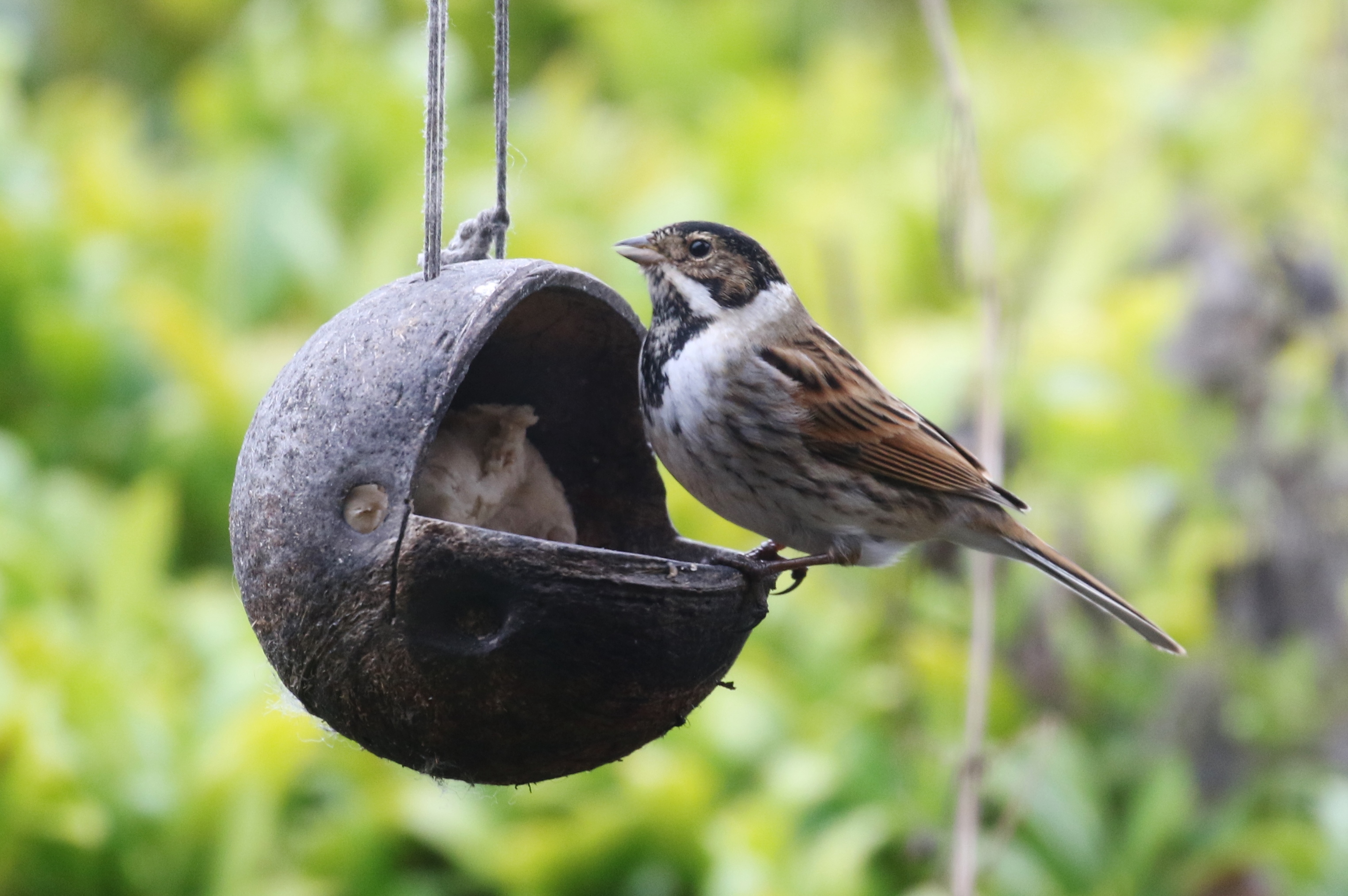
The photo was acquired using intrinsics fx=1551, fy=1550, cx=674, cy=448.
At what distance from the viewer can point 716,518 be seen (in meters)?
4.87

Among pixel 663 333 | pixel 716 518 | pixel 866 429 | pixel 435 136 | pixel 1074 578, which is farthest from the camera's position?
pixel 716 518

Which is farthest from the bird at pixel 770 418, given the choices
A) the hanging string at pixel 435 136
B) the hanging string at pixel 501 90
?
the hanging string at pixel 435 136

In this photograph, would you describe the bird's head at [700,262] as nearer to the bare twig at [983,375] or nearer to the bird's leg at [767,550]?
the bird's leg at [767,550]

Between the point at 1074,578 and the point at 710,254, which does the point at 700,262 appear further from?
the point at 1074,578

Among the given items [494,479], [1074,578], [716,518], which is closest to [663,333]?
[494,479]

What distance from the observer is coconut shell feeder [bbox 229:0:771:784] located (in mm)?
1954

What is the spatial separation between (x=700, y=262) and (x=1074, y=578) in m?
1.00

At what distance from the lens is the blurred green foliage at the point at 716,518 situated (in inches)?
153

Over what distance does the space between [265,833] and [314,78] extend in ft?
10.6

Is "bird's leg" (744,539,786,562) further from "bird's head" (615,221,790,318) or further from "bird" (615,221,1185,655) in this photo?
"bird's head" (615,221,790,318)

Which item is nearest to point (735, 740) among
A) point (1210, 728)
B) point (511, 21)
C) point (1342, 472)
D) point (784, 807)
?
point (784, 807)

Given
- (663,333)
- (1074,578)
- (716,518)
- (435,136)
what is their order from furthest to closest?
(716,518), (1074,578), (663,333), (435,136)

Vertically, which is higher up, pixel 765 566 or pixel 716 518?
pixel 716 518

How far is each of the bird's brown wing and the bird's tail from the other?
0.28 feet
